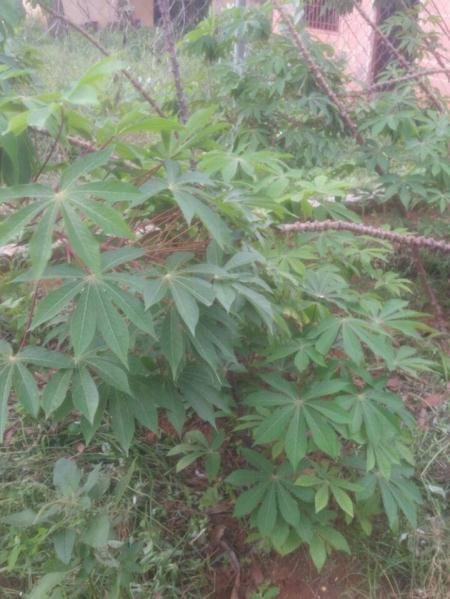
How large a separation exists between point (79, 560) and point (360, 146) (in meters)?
1.97

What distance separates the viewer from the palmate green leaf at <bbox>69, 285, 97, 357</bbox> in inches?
45.2

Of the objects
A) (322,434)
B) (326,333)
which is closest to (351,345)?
(326,333)

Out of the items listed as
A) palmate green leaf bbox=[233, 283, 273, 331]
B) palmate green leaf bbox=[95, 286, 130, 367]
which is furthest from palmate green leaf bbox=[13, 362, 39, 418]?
palmate green leaf bbox=[233, 283, 273, 331]

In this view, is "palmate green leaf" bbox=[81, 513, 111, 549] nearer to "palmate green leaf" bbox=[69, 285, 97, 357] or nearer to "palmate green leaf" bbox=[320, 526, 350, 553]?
"palmate green leaf" bbox=[69, 285, 97, 357]

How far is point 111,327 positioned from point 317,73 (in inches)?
68.2

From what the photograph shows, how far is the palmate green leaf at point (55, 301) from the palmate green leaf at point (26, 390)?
0.17 metres

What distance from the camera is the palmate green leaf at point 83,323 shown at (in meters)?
1.15

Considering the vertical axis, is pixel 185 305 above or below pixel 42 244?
below

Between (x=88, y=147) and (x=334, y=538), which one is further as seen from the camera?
(x=334, y=538)

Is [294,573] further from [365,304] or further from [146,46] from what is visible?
[146,46]

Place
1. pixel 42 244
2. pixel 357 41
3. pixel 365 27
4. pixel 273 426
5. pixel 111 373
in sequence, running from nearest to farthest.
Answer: pixel 42 244
pixel 111 373
pixel 273 426
pixel 357 41
pixel 365 27

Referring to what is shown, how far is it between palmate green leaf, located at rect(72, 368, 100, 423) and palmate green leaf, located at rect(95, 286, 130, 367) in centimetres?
14

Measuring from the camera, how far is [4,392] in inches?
49.6

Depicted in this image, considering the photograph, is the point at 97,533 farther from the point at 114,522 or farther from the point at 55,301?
the point at 55,301
